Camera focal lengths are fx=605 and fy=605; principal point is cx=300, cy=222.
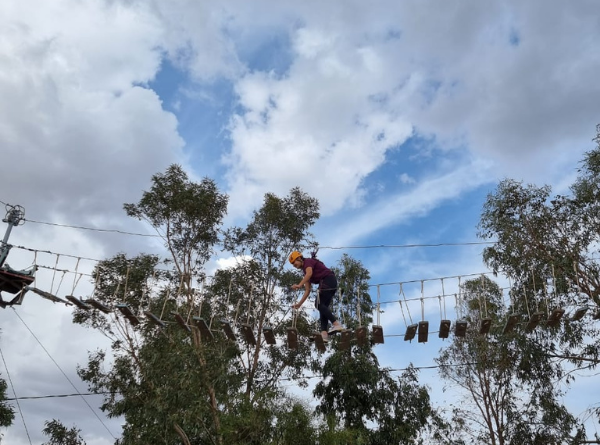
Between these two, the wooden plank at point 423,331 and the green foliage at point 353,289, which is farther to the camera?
the green foliage at point 353,289

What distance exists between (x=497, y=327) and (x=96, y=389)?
11.5 m

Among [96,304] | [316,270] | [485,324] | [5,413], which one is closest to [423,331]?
[485,324]

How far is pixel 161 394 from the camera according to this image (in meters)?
12.5

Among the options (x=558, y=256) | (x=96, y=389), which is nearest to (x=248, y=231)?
(x=96, y=389)

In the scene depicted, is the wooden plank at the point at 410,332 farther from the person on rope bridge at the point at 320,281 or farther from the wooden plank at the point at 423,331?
the person on rope bridge at the point at 320,281

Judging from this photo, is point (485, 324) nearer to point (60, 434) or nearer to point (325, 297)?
point (325, 297)

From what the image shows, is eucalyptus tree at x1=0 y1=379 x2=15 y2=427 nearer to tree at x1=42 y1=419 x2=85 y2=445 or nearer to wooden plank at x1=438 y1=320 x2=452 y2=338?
tree at x1=42 y1=419 x2=85 y2=445

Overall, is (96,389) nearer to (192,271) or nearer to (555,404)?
(192,271)

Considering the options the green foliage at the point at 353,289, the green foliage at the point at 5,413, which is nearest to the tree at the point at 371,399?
the green foliage at the point at 353,289

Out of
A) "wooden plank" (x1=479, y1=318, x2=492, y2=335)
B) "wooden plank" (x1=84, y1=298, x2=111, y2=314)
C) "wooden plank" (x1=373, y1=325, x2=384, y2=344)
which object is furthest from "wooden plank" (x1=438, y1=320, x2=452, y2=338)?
"wooden plank" (x1=84, y1=298, x2=111, y2=314)

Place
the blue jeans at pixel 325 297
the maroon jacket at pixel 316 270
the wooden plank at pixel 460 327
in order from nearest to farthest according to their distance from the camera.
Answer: the wooden plank at pixel 460 327 → the blue jeans at pixel 325 297 → the maroon jacket at pixel 316 270

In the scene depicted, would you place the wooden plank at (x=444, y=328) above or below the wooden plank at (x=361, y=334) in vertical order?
above

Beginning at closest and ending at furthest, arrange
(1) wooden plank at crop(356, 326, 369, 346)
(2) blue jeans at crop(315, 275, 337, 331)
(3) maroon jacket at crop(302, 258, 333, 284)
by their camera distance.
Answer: (1) wooden plank at crop(356, 326, 369, 346)
(2) blue jeans at crop(315, 275, 337, 331)
(3) maroon jacket at crop(302, 258, 333, 284)

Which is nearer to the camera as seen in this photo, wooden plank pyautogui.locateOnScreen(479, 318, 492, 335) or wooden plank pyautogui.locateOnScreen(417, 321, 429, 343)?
wooden plank pyautogui.locateOnScreen(479, 318, 492, 335)
